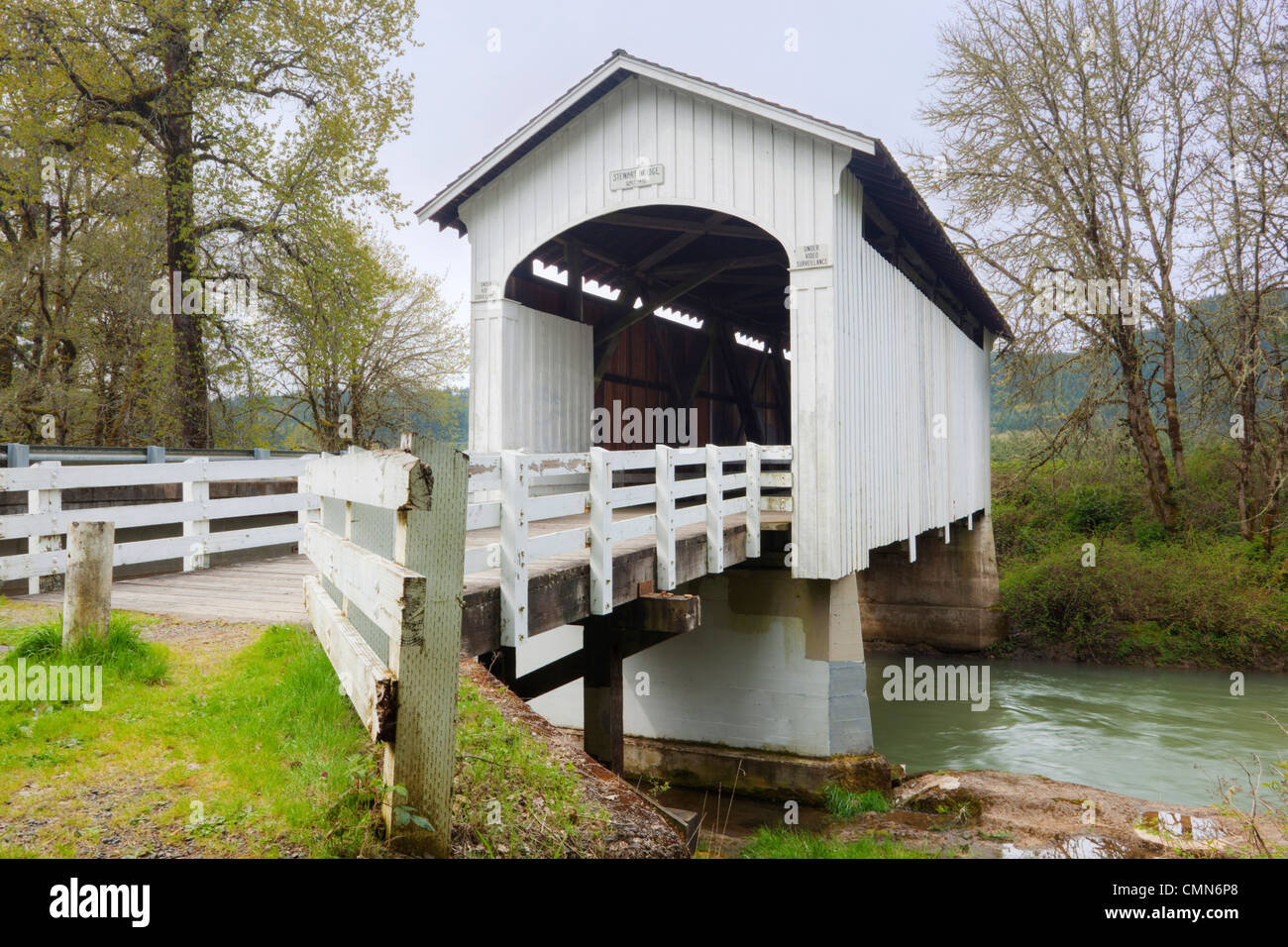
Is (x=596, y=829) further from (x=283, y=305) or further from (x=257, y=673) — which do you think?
(x=283, y=305)

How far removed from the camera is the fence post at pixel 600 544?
5.80 meters

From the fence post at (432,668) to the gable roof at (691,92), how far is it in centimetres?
699

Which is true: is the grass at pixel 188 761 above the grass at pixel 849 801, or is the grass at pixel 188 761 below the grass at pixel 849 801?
above

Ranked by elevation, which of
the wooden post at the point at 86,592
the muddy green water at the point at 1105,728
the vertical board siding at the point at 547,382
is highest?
the vertical board siding at the point at 547,382

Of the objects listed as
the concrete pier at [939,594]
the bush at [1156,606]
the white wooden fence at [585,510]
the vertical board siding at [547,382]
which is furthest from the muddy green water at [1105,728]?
the vertical board siding at [547,382]

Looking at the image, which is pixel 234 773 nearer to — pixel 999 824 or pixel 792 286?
pixel 792 286

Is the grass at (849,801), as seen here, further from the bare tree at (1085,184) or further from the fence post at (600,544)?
the bare tree at (1085,184)

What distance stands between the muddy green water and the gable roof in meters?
6.83

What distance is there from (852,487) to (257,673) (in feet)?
21.3

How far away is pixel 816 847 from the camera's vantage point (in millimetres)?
6918

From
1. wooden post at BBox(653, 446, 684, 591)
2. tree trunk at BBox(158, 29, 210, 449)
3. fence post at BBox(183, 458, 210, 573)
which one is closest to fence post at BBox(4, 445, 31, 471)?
fence post at BBox(183, 458, 210, 573)

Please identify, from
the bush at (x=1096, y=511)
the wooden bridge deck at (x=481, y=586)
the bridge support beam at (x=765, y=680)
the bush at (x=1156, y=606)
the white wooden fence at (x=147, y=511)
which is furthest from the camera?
the bush at (x=1096, y=511)
